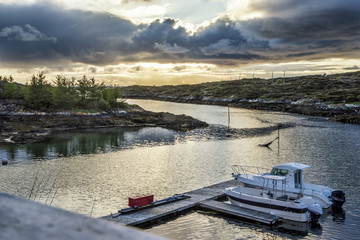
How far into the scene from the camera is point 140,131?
87312 millimetres

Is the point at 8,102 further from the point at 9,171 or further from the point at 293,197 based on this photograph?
the point at 293,197

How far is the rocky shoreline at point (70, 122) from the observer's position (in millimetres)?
75750

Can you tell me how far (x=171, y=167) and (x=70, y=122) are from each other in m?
52.1

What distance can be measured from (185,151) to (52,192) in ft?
99.1

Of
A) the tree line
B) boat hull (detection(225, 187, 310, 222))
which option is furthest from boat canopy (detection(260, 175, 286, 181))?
the tree line

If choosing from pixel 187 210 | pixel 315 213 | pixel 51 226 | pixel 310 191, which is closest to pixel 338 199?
pixel 310 191

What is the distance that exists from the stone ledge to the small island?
76290 millimetres

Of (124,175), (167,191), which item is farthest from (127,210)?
(124,175)

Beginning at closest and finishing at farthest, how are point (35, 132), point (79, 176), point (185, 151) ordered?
point (79, 176) → point (185, 151) → point (35, 132)

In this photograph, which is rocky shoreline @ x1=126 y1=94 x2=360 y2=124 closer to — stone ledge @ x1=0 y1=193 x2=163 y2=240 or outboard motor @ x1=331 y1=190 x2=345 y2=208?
outboard motor @ x1=331 y1=190 x2=345 y2=208

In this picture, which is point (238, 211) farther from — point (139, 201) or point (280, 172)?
point (139, 201)

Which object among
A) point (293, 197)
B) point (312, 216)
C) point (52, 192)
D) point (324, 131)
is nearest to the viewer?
point (312, 216)

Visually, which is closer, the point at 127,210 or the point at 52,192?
the point at 127,210

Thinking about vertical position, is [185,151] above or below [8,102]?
below
